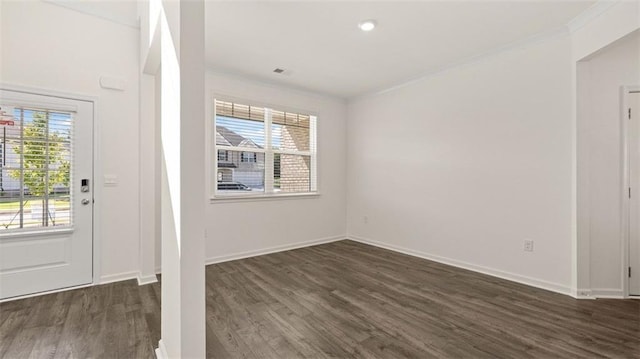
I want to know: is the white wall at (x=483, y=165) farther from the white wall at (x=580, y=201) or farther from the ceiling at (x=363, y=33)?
the ceiling at (x=363, y=33)

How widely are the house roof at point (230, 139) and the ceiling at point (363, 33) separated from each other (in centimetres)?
86

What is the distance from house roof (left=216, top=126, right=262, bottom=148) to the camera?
4.15 m

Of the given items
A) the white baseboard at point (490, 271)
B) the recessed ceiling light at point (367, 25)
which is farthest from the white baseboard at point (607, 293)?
the recessed ceiling light at point (367, 25)

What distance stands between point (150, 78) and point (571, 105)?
183 inches

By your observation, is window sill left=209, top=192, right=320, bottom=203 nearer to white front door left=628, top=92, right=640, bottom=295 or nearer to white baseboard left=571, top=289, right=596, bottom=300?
white baseboard left=571, top=289, right=596, bottom=300

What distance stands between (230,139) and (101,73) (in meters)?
1.66

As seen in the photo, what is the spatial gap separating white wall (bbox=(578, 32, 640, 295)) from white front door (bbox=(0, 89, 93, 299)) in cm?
515

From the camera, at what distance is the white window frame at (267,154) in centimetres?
405

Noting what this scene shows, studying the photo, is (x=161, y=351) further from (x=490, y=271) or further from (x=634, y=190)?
(x=634, y=190)

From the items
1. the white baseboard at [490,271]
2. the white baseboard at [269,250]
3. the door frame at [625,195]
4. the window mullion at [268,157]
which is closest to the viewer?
the door frame at [625,195]

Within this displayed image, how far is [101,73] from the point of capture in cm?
314

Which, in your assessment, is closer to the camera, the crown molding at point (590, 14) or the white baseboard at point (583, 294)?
the crown molding at point (590, 14)

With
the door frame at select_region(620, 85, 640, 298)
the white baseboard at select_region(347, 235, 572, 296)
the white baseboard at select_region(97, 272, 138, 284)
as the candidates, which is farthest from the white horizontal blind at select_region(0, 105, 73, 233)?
the door frame at select_region(620, 85, 640, 298)

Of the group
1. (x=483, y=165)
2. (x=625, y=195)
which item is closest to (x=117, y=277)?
(x=483, y=165)
